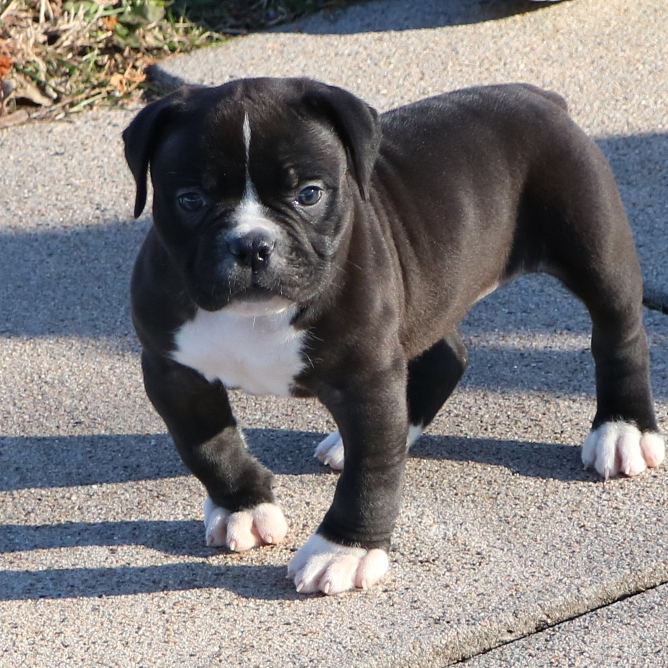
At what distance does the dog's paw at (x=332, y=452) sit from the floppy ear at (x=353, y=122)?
120cm

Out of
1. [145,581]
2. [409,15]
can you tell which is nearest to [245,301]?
[145,581]

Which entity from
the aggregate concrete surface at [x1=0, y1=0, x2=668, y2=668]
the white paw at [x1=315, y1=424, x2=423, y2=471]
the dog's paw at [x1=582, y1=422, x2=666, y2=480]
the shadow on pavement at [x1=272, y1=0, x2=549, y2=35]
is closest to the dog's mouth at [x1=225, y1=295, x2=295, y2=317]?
the aggregate concrete surface at [x1=0, y1=0, x2=668, y2=668]

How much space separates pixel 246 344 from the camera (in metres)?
3.69

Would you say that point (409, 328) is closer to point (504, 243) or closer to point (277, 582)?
point (504, 243)

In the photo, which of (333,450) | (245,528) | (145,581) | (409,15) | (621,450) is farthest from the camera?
(409,15)

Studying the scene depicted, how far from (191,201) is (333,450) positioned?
1.37 m

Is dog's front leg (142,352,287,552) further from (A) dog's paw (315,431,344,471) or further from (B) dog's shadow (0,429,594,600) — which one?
(A) dog's paw (315,431,344,471)

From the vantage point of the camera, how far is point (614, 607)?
3738mm

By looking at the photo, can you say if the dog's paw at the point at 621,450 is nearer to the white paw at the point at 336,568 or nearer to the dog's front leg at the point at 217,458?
the white paw at the point at 336,568

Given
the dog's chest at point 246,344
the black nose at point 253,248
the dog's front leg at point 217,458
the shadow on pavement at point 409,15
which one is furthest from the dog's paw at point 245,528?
the shadow on pavement at point 409,15

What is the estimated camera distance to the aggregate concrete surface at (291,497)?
3.64 meters

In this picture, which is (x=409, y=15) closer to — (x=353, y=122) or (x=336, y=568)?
(x=353, y=122)

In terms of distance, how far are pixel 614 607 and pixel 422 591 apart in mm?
578

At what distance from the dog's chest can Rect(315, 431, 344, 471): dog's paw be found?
82cm
